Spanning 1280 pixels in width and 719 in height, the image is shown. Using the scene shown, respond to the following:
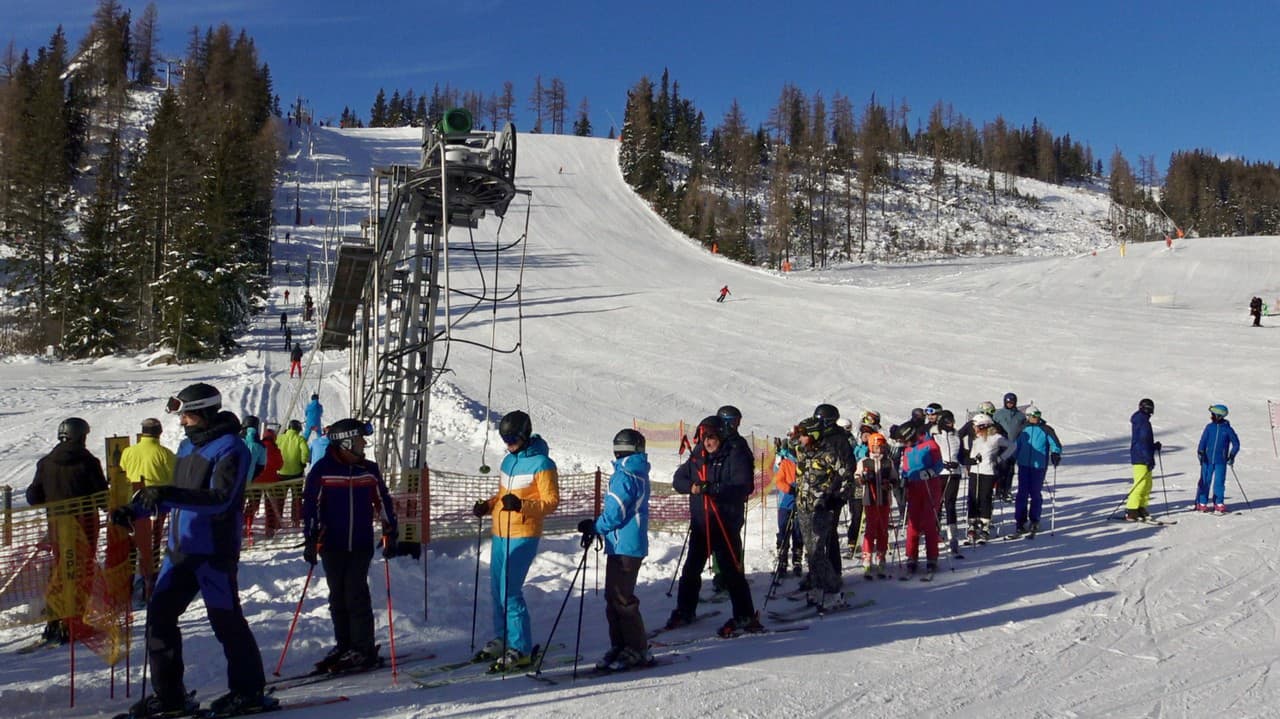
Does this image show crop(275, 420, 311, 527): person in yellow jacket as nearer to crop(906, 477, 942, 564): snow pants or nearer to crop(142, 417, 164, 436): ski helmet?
crop(142, 417, 164, 436): ski helmet

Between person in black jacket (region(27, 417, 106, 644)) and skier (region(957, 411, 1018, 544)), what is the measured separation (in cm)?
906

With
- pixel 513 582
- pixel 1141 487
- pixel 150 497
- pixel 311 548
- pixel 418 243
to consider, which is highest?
pixel 418 243

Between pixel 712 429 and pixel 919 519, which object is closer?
pixel 712 429

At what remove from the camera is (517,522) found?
5766mm

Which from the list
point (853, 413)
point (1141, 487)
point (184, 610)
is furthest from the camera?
point (853, 413)

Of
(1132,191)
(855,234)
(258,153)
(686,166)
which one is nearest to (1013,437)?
(258,153)

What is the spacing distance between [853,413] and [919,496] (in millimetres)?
13795

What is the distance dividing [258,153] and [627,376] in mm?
33421

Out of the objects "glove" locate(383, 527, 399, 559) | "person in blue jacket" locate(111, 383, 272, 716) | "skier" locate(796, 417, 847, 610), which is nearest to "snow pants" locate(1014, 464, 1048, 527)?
"skier" locate(796, 417, 847, 610)

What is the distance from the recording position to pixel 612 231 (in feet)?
199

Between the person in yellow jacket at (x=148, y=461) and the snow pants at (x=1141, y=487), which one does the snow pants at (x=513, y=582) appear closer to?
the person in yellow jacket at (x=148, y=461)

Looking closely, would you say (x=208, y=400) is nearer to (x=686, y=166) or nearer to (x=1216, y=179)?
(x=686, y=166)

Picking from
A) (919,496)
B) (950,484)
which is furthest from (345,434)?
(950,484)

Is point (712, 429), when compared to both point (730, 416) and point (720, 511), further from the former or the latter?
point (730, 416)
